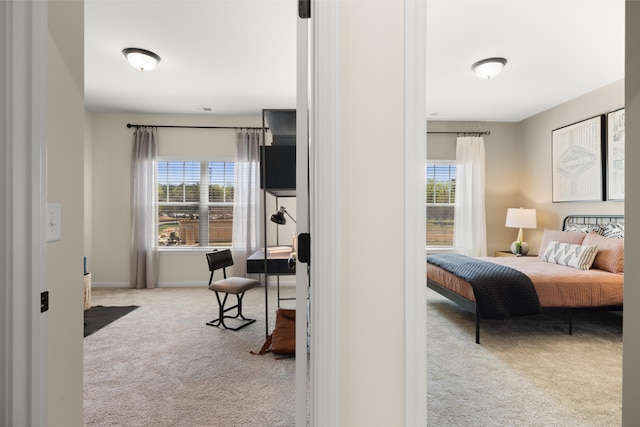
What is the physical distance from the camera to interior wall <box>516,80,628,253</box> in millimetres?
4098

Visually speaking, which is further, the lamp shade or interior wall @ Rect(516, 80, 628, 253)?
the lamp shade

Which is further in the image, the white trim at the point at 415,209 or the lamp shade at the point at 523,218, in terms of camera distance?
the lamp shade at the point at 523,218

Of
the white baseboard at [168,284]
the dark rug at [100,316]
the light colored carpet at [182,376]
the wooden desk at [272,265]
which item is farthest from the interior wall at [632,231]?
the white baseboard at [168,284]

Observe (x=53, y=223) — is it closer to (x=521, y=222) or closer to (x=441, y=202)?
(x=521, y=222)

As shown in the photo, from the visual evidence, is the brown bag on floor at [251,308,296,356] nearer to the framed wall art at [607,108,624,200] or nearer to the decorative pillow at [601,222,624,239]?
the decorative pillow at [601,222,624,239]

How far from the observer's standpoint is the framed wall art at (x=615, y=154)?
12.5 feet

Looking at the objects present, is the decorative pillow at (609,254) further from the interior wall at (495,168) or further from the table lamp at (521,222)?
the interior wall at (495,168)

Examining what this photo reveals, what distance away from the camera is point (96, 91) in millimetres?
4320

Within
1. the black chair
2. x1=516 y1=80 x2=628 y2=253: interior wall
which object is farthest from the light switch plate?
x1=516 y1=80 x2=628 y2=253: interior wall

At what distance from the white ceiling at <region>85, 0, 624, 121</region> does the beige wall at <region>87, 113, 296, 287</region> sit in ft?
1.47

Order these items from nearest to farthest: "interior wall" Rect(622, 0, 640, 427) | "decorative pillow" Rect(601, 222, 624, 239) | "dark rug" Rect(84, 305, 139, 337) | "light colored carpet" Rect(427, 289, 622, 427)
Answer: "interior wall" Rect(622, 0, 640, 427) → "light colored carpet" Rect(427, 289, 622, 427) → "dark rug" Rect(84, 305, 139, 337) → "decorative pillow" Rect(601, 222, 624, 239)

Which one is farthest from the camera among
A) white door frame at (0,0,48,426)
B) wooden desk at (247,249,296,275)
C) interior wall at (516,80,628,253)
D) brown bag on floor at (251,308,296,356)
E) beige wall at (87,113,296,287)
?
beige wall at (87,113,296,287)

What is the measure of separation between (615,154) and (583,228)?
936mm

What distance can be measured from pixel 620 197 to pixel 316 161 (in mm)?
4398
